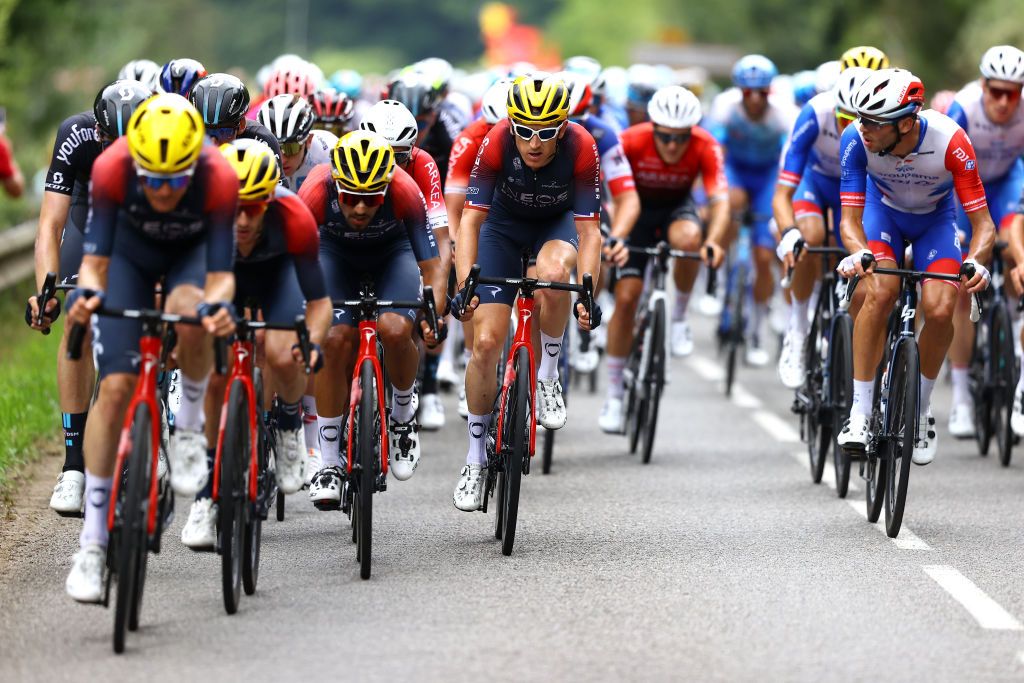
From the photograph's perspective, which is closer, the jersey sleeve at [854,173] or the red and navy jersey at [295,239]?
the red and navy jersey at [295,239]

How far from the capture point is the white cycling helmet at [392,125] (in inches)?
401

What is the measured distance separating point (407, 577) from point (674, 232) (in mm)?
5404

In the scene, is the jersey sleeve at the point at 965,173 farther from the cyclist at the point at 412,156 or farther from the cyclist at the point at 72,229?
the cyclist at the point at 72,229

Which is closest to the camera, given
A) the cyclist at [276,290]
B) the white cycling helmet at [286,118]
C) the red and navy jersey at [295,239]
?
the cyclist at [276,290]

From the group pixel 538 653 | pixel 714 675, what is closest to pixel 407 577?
pixel 538 653

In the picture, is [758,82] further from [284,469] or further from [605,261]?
[284,469]

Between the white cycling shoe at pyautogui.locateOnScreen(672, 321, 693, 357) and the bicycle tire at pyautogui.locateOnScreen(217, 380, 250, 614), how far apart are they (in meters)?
6.63

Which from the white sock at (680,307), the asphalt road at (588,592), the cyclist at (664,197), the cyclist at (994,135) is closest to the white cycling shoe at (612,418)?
the cyclist at (664,197)

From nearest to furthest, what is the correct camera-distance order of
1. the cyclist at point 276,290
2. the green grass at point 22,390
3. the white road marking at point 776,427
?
1. the cyclist at point 276,290
2. the green grass at point 22,390
3. the white road marking at point 776,427

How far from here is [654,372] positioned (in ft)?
40.2

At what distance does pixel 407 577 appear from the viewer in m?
8.53

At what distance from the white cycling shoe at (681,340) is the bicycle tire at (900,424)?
14.1ft

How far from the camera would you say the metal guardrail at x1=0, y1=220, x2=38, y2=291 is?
53.7 feet

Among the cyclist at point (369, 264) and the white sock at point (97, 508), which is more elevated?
the cyclist at point (369, 264)
